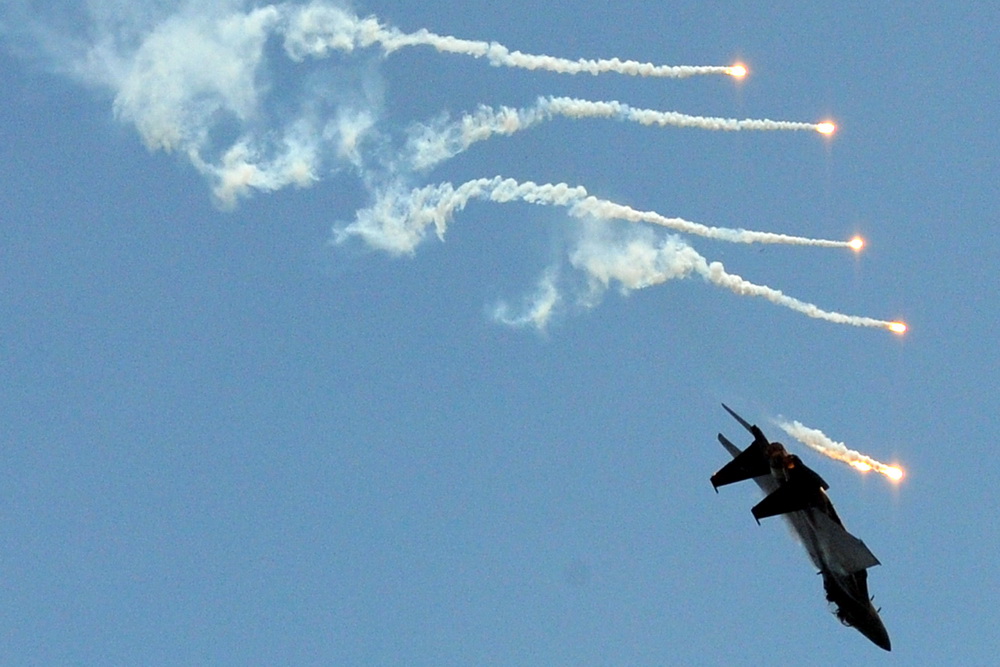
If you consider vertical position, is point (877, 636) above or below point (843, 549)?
below

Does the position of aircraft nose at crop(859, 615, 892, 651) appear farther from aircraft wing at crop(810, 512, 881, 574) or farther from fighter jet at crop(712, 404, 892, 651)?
aircraft wing at crop(810, 512, 881, 574)

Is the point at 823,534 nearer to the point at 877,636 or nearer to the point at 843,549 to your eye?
the point at 843,549

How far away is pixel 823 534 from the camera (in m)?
73.8

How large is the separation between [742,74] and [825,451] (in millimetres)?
17728

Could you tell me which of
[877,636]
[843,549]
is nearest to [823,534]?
[843,549]

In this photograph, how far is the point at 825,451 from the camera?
245 feet

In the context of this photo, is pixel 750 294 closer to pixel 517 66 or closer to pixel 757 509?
pixel 757 509

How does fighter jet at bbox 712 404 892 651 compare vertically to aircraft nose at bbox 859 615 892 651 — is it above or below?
above

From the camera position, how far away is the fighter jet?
72.8 m

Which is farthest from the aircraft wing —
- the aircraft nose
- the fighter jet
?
→ the aircraft nose

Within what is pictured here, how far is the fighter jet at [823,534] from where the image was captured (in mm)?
72812

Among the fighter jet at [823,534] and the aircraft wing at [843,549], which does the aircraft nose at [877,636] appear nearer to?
the fighter jet at [823,534]

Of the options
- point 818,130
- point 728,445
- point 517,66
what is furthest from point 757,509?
point 517,66

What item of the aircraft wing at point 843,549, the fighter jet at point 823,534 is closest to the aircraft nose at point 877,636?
the fighter jet at point 823,534
